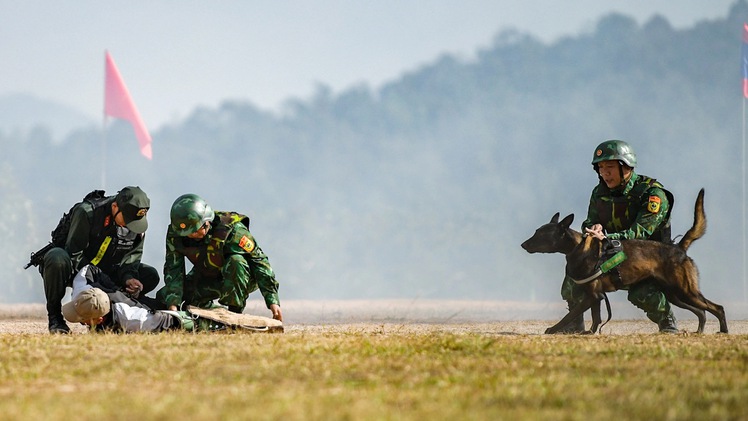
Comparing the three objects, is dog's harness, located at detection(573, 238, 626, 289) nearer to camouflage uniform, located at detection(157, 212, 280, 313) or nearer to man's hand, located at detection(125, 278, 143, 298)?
camouflage uniform, located at detection(157, 212, 280, 313)

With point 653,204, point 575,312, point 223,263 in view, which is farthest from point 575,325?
point 223,263

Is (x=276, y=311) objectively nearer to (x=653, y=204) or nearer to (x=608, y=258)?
(x=608, y=258)

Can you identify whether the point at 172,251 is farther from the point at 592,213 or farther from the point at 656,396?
the point at 656,396

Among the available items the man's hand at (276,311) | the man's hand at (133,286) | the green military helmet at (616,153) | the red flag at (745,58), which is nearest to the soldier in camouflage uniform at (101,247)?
the man's hand at (133,286)

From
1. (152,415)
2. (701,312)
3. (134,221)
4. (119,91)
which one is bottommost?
(152,415)

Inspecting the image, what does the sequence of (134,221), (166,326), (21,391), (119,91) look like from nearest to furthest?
(21,391) < (166,326) < (134,221) < (119,91)

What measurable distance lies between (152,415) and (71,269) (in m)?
5.78

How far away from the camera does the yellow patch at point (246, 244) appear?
33.3ft

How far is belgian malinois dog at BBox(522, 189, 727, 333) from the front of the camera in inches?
432

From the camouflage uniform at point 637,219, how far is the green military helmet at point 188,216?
4.35 m

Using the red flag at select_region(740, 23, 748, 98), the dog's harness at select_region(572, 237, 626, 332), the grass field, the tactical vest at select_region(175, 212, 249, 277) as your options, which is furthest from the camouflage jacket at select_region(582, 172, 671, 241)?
the red flag at select_region(740, 23, 748, 98)

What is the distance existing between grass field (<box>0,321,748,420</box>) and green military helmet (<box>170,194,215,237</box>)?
46.2 inches

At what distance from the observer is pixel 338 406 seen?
17.0ft

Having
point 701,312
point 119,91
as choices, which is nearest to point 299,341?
point 701,312
